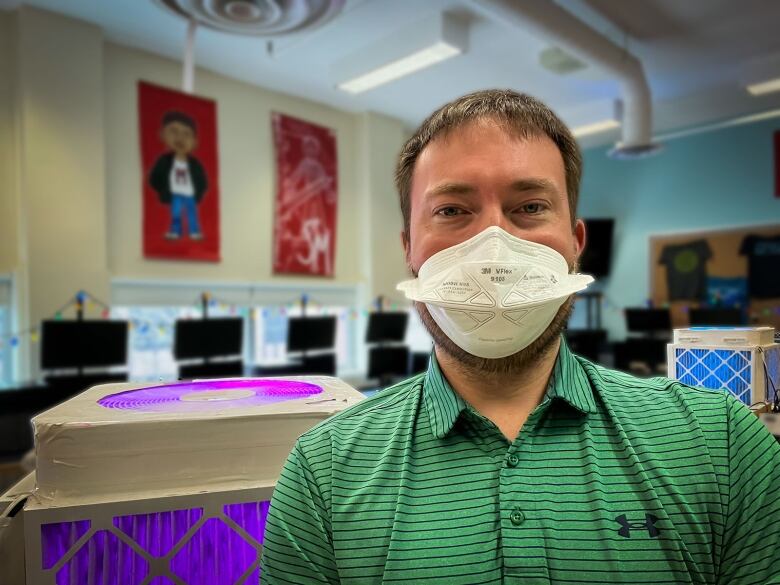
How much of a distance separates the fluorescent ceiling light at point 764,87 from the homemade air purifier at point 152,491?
5711 millimetres

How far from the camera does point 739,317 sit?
16.5ft

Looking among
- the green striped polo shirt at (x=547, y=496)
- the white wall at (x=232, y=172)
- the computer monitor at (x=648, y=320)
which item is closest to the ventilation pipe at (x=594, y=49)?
the computer monitor at (x=648, y=320)

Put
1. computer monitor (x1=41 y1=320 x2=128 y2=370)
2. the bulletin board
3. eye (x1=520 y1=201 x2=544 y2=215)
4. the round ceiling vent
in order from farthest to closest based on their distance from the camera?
the bulletin board
computer monitor (x1=41 y1=320 x2=128 y2=370)
the round ceiling vent
eye (x1=520 y1=201 x2=544 y2=215)

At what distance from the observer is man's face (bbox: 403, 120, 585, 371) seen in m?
0.87

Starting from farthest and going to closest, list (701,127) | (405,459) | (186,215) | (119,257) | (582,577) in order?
(701,127) < (186,215) < (119,257) < (405,459) < (582,577)

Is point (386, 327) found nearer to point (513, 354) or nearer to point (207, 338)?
point (207, 338)

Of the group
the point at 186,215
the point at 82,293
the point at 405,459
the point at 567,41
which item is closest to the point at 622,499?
the point at 405,459

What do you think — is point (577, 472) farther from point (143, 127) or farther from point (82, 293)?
point (143, 127)

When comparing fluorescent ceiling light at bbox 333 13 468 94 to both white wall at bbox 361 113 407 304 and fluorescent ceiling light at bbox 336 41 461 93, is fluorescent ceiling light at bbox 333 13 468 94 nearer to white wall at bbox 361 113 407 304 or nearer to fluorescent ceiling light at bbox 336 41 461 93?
fluorescent ceiling light at bbox 336 41 461 93

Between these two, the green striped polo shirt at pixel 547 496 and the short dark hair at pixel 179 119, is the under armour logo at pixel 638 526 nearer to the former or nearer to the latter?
the green striped polo shirt at pixel 547 496

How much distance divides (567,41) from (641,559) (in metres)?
4.04

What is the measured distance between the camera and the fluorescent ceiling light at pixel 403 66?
4211 mm

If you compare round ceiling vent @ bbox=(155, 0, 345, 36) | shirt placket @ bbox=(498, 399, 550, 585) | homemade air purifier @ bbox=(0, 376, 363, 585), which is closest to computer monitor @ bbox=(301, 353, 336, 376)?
round ceiling vent @ bbox=(155, 0, 345, 36)

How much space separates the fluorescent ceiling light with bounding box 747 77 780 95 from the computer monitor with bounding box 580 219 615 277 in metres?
2.39
